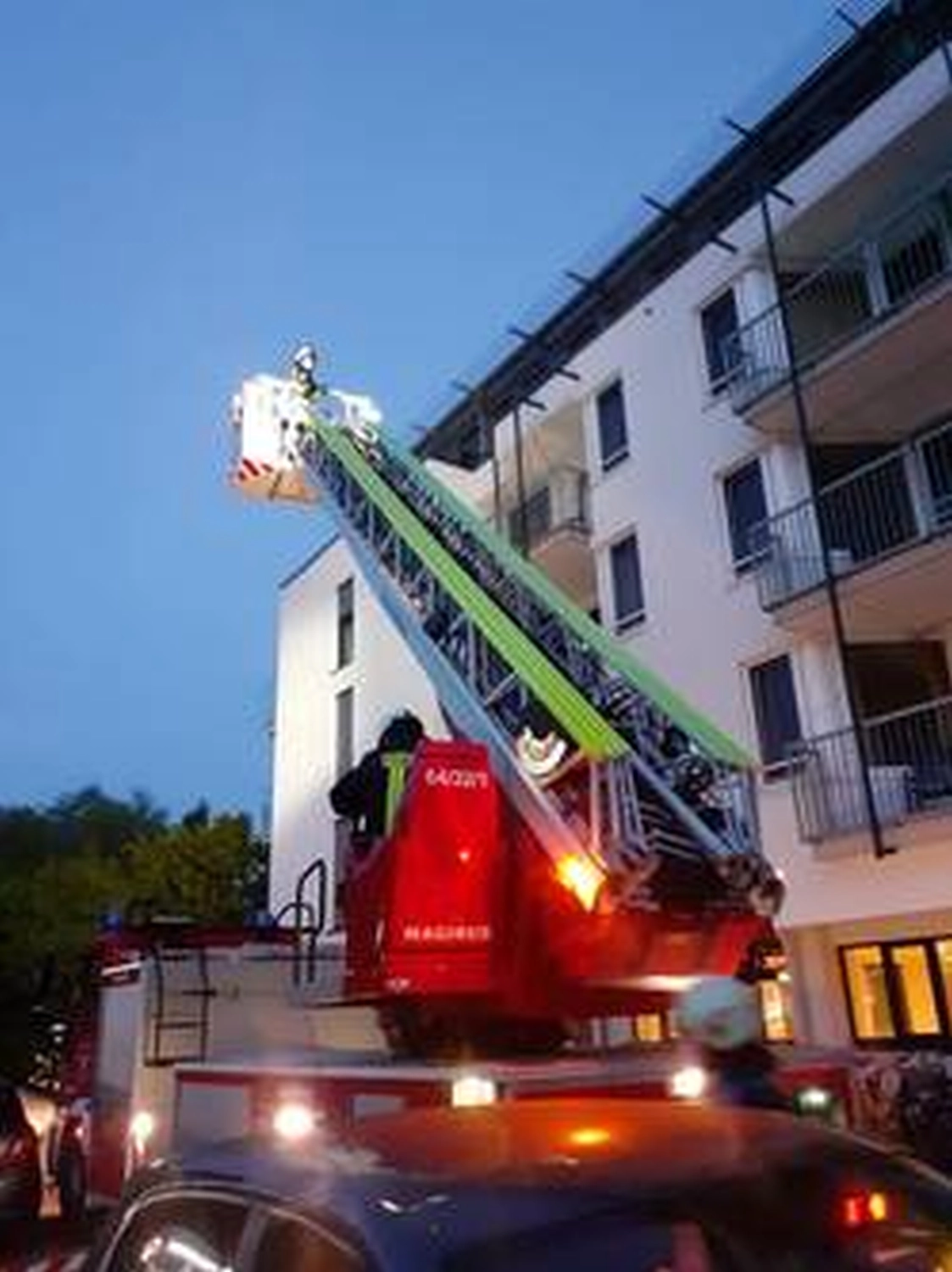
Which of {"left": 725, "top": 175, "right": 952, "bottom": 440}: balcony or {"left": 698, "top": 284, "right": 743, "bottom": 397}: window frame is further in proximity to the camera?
{"left": 698, "top": 284, "right": 743, "bottom": 397}: window frame

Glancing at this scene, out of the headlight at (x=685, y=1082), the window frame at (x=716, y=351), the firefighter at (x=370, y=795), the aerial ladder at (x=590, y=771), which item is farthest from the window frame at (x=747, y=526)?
the headlight at (x=685, y=1082)

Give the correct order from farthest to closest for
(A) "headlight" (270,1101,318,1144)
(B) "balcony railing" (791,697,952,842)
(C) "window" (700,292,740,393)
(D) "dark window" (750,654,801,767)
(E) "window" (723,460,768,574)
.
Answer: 1. (C) "window" (700,292,740,393)
2. (E) "window" (723,460,768,574)
3. (D) "dark window" (750,654,801,767)
4. (B) "balcony railing" (791,697,952,842)
5. (A) "headlight" (270,1101,318,1144)

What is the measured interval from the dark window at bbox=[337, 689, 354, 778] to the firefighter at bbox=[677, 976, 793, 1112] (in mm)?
22701

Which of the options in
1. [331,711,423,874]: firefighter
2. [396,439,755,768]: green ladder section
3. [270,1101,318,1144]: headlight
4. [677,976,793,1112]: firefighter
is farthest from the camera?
[396,439,755,768]: green ladder section

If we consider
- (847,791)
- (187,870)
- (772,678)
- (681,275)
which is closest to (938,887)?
(847,791)

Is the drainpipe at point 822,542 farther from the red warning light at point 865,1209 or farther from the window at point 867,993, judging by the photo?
the red warning light at point 865,1209

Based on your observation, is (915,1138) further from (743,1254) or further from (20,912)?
(20,912)

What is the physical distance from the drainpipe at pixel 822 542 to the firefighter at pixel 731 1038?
9.37 meters

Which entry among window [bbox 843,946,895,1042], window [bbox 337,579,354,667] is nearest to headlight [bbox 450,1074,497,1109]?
window [bbox 843,946,895,1042]

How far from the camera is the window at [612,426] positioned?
2052 cm

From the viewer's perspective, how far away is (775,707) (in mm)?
16672

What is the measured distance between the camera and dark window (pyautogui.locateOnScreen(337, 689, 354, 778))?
89.9 feet

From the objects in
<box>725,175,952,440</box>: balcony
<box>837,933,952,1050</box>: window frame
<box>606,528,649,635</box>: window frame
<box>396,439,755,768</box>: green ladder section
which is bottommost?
<box>837,933,952,1050</box>: window frame

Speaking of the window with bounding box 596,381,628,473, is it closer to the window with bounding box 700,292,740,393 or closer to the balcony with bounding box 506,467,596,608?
the balcony with bounding box 506,467,596,608
